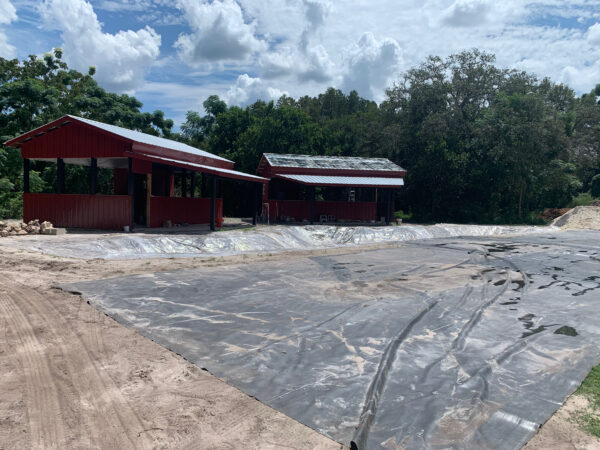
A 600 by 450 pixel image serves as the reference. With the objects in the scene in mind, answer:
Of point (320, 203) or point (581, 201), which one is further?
point (581, 201)

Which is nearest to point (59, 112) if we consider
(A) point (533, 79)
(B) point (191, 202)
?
(B) point (191, 202)

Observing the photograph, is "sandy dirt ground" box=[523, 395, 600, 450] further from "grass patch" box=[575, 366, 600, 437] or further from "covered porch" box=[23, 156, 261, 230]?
"covered porch" box=[23, 156, 261, 230]

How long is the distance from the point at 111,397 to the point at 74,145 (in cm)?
1379

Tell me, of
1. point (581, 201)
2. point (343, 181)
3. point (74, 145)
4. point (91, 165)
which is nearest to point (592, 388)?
point (91, 165)

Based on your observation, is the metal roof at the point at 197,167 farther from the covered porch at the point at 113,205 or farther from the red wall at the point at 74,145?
the red wall at the point at 74,145

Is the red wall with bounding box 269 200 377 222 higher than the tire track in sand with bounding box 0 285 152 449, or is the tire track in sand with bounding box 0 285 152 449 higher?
the red wall with bounding box 269 200 377 222

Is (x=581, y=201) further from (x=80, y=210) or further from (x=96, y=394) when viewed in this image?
(x=96, y=394)

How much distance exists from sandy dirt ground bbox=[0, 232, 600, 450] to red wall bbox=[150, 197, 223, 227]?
10922mm

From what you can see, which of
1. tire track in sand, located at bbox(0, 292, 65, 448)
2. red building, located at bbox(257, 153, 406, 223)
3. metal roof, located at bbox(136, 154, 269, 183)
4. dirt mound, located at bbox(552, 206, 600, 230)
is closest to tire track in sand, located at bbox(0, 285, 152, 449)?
tire track in sand, located at bbox(0, 292, 65, 448)

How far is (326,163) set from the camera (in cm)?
2489

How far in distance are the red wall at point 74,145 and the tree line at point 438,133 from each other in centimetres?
923

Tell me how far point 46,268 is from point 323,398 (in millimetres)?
7605

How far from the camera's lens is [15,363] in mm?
4070

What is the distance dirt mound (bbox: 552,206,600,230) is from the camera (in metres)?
24.9
